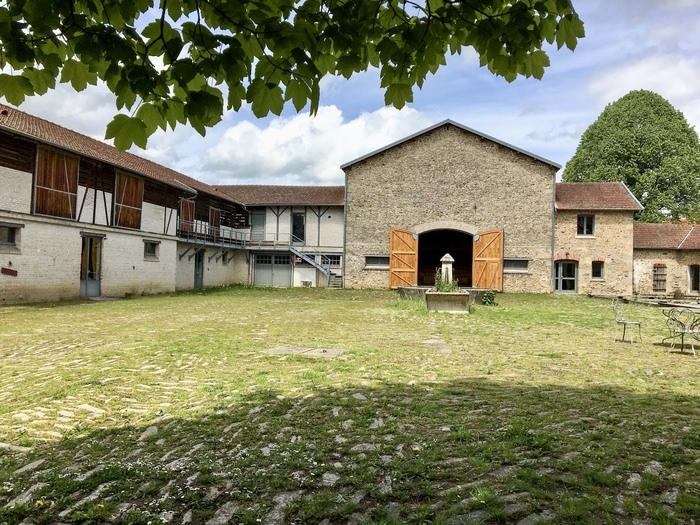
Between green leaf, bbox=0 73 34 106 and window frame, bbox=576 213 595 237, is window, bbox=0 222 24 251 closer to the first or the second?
green leaf, bbox=0 73 34 106

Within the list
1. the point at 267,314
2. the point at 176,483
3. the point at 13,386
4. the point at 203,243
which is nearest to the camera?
the point at 176,483

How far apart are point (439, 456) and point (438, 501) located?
0.62 meters

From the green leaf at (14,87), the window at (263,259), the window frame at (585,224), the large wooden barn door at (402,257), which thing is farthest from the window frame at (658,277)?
the green leaf at (14,87)

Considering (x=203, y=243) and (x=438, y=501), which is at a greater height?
(x=203, y=243)

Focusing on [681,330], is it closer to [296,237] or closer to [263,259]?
[296,237]

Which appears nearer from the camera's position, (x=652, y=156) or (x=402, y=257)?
(x=402, y=257)

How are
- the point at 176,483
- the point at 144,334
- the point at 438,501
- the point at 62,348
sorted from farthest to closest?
the point at 144,334 → the point at 62,348 → the point at 176,483 → the point at 438,501

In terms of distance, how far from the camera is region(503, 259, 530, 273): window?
24.0m

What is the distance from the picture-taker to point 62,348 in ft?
24.7

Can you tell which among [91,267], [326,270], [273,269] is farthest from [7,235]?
[326,270]

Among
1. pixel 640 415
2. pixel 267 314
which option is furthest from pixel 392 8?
pixel 267 314

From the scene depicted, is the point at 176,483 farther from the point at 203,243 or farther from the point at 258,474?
the point at 203,243

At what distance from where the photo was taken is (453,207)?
2453 cm

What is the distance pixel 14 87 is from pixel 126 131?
2.85 feet
